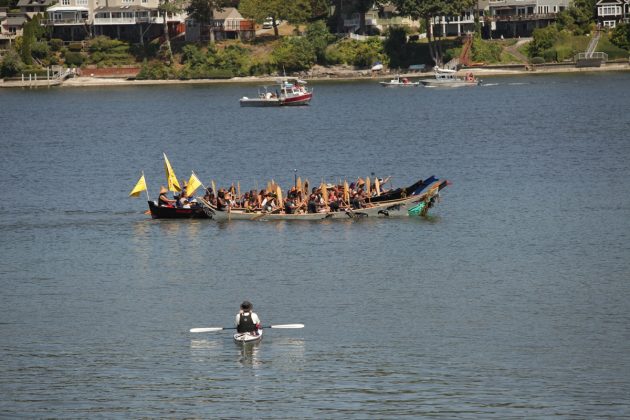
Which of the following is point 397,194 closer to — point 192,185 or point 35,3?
point 192,185

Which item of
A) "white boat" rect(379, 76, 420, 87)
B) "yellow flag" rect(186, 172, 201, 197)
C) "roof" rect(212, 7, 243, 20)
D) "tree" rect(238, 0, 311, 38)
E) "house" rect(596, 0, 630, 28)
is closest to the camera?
"yellow flag" rect(186, 172, 201, 197)

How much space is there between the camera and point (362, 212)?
66.7m

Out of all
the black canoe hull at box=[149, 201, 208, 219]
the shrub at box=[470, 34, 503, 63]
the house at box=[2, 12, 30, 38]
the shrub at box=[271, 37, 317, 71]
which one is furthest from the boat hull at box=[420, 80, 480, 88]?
the black canoe hull at box=[149, 201, 208, 219]

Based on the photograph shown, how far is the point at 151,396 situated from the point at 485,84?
13908 centimetres

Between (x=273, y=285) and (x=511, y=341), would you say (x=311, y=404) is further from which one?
(x=273, y=285)

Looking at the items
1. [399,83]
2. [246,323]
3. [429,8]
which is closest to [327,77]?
[399,83]

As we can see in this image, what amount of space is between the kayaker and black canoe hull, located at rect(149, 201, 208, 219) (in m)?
24.7

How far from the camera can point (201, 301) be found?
166 ft

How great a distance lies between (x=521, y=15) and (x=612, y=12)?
13078mm

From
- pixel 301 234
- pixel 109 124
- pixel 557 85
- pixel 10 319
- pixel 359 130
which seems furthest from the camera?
pixel 557 85

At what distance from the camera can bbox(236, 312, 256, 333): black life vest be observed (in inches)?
1721

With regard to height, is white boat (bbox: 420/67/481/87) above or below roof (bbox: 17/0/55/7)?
below

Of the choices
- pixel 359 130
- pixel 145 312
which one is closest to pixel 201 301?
pixel 145 312

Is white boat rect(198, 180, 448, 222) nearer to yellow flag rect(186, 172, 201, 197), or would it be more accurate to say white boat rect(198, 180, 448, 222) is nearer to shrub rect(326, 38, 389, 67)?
yellow flag rect(186, 172, 201, 197)
